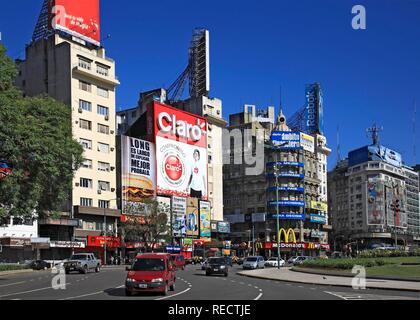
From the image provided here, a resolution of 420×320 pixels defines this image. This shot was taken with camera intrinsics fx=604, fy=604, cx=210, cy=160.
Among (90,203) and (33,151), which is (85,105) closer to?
(90,203)

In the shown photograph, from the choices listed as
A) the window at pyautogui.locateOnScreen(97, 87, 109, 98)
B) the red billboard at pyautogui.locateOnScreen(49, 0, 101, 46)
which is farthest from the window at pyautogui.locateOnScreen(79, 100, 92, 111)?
the red billboard at pyautogui.locateOnScreen(49, 0, 101, 46)

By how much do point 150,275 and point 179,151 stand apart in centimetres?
8784

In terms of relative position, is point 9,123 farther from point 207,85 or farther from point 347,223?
point 347,223

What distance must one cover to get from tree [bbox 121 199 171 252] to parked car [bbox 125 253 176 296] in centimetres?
6363

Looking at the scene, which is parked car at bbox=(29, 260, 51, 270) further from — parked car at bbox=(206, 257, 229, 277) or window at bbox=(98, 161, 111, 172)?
window at bbox=(98, 161, 111, 172)

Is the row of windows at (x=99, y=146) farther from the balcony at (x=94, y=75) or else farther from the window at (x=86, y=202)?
the balcony at (x=94, y=75)

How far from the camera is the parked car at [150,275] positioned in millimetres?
24891

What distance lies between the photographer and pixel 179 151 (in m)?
113

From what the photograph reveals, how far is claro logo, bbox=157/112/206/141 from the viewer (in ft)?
359

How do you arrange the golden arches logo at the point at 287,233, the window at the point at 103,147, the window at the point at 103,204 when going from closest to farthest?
1. the window at the point at 103,204
2. the window at the point at 103,147
3. the golden arches logo at the point at 287,233

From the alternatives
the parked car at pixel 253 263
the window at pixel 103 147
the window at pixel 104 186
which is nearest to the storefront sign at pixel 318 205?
the window at pixel 104 186

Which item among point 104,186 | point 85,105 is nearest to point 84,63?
point 85,105

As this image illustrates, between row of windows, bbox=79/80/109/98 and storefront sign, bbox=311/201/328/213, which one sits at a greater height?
row of windows, bbox=79/80/109/98
